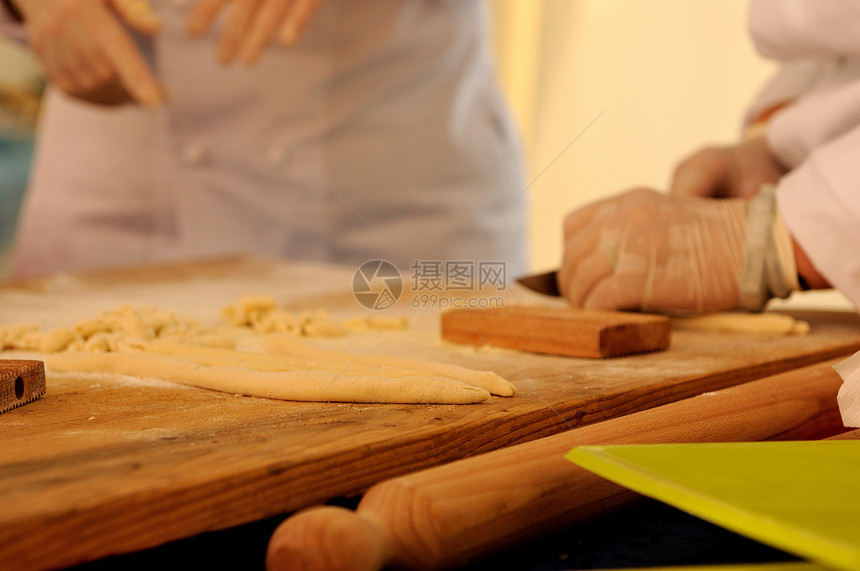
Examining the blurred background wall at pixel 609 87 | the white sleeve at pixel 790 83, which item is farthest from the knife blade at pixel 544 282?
the blurred background wall at pixel 609 87

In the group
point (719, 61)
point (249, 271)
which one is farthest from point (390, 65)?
point (719, 61)

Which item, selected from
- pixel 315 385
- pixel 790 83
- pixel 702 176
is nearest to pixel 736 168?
pixel 702 176

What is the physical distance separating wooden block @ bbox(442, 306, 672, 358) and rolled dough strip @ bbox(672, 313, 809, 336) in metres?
0.15

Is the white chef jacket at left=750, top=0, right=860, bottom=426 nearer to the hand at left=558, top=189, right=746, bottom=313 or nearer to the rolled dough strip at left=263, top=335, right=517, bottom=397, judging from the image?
the hand at left=558, top=189, right=746, bottom=313

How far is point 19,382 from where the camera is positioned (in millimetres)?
591

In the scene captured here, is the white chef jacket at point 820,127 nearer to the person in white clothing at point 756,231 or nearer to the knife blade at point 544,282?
the person in white clothing at point 756,231

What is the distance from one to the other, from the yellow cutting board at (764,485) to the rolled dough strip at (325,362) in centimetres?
18

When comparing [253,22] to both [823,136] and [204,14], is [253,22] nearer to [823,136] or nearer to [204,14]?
[204,14]

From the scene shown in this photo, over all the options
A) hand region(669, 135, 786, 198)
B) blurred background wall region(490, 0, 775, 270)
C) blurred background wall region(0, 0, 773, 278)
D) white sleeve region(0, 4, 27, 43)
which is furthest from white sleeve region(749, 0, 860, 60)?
blurred background wall region(490, 0, 775, 270)

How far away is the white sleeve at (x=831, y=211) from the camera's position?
750 millimetres

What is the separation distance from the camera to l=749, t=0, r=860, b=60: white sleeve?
847 mm

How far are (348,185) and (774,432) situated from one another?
3.98 ft

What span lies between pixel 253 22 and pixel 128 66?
0.75ft

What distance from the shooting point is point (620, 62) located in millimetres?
3123
